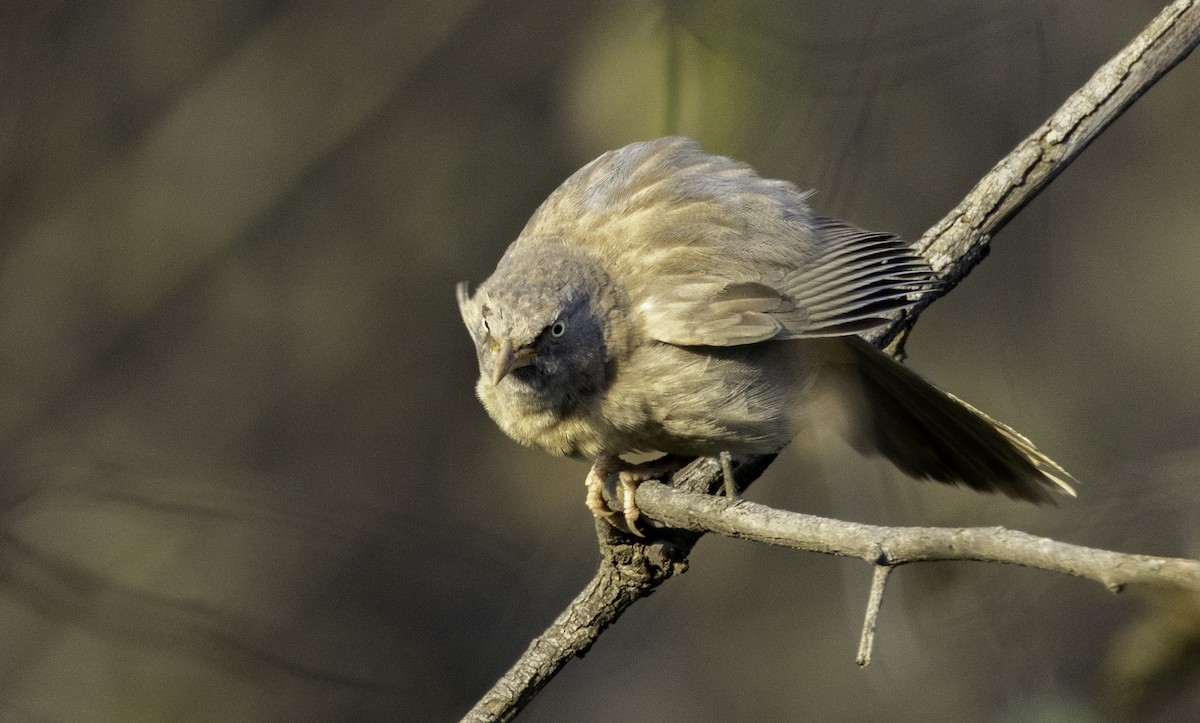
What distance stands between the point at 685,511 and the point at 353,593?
5408 millimetres

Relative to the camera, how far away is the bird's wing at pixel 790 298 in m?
4.12

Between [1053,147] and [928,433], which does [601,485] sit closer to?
[928,433]

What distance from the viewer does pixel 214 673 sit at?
775 centimetres

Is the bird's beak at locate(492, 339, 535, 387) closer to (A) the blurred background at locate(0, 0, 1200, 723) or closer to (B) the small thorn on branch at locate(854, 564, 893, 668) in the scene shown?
(B) the small thorn on branch at locate(854, 564, 893, 668)

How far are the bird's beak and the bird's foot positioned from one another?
18.7 inches

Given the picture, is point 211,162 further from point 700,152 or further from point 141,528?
point 700,152

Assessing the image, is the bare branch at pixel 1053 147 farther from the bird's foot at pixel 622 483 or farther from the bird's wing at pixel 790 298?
the bird's foot at pixel 622 483

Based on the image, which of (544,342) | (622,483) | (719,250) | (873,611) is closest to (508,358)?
(544,342)

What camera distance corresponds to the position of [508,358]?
3.98 metres

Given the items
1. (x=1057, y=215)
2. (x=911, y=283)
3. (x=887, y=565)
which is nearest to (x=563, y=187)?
(x=911, y=283)

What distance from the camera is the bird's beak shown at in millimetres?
3945

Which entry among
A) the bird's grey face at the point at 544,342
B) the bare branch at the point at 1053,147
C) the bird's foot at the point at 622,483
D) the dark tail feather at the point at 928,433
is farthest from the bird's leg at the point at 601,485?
the bare branch at the point at 1053,147

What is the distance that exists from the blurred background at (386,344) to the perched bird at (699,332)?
2.56 metres

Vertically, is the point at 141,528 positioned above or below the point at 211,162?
below
